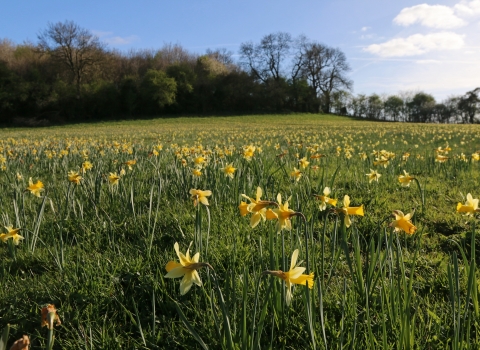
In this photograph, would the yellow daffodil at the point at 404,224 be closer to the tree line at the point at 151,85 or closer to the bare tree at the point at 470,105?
the tree line at the point at 151,85

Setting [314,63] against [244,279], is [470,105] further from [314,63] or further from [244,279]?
[244,279]

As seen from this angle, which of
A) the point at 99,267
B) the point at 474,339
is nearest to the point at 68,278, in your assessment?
the point at 99,267

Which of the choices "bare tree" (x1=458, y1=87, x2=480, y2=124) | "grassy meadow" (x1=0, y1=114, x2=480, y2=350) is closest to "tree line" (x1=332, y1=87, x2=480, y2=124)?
"bare tree" (x1=458, y1=87, x2=480, y2=124)

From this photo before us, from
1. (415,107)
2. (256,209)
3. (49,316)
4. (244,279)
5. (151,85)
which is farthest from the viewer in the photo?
(415,107)

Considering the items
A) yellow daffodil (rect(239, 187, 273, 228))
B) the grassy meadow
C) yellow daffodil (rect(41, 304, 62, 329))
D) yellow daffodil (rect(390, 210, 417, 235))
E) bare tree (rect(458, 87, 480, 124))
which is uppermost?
bare tree (rect(458, 87, 480, 124))

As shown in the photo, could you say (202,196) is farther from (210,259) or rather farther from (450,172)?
(450,172)

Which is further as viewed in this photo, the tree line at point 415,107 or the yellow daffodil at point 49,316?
the tree line at point 415,107

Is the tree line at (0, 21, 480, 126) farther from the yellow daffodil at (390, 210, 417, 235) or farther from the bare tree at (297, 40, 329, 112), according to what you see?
the yellow daffodil at (390, 210, 417, 235)

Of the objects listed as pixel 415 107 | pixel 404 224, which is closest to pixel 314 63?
pixel 415 107

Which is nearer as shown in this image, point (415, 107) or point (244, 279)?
point (244, 279)

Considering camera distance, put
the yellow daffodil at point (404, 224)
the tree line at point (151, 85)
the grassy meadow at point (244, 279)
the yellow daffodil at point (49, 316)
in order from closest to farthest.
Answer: the yellow daffodil at point (49, 316) < the grassy meadow at point (244, 279) < the yellow daffodil at point (404, 224) < the tree line at point (151, 85)

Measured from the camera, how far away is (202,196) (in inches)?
75.4

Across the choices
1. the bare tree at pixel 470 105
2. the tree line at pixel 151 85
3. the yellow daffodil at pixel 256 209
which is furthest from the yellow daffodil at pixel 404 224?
the bare tree at pixel 470 105

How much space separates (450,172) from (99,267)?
4.80 metres
